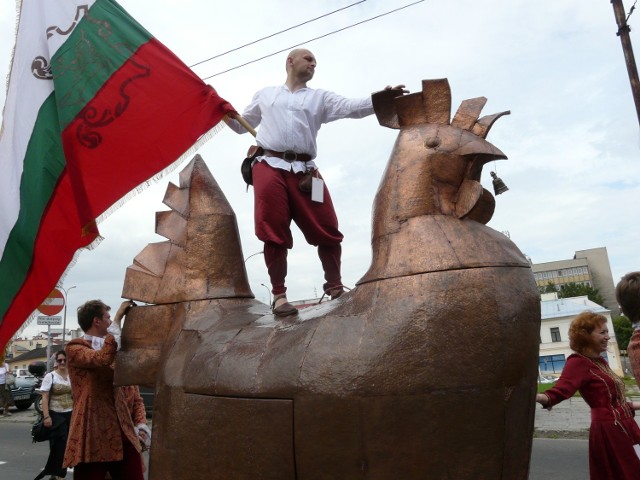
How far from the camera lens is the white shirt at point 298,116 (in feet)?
9.73

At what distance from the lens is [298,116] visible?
9.83 feet

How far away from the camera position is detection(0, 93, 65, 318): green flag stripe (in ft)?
11.3

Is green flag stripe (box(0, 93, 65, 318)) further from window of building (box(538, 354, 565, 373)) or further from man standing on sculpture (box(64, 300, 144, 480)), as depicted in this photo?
window of building (box(538, 354, 565, 373))

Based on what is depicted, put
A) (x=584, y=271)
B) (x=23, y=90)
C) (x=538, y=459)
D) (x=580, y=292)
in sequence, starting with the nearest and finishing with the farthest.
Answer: (x=23, y=90), (x=538, y=459), (x=580, y=292), (x=584, y=271)

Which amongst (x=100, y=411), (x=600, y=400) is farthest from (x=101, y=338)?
(x=600, y=400)

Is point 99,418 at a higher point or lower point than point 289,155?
lower

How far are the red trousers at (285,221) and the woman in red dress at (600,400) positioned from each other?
1367 mm

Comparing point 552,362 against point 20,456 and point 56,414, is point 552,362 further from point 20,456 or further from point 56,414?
point 56,414

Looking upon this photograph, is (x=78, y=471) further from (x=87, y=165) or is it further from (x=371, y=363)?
(x=371, y=363)

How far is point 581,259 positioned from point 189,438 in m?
73.7

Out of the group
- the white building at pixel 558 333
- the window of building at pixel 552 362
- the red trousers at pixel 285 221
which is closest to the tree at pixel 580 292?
the white building at pixel 558 333

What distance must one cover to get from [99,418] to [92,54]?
225 cm

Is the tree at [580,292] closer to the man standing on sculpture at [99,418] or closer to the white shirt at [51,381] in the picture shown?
the white shirt at [51,381]

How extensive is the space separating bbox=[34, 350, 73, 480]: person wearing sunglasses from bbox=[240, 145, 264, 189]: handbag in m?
4.03
